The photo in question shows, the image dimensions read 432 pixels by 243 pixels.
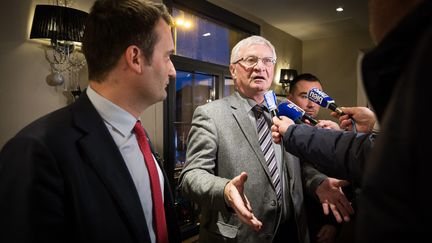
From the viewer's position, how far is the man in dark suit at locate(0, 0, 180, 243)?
0.71 m

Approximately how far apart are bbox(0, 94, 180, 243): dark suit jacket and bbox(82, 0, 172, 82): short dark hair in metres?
0.16

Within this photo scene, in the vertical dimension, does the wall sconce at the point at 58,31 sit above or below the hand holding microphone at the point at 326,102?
above

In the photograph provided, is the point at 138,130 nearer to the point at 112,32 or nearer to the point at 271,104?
the point at 112,32

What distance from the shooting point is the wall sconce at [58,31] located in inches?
80.5

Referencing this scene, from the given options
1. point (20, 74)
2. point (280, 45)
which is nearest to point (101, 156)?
point (20, 74)

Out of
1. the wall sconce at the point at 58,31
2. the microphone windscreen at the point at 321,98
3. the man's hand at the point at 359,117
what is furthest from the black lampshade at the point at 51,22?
the man's hand at the point at 359,117

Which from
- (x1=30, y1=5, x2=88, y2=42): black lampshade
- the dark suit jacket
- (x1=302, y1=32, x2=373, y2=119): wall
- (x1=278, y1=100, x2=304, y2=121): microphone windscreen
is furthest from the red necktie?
(x1=302, y1=32, x2=373, y2=119): wall

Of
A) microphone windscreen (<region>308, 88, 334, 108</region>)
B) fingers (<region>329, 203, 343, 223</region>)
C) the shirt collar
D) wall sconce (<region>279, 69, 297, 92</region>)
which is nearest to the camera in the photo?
the shirt collar

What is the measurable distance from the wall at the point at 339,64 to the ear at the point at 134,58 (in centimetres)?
524

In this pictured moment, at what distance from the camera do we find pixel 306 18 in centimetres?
467

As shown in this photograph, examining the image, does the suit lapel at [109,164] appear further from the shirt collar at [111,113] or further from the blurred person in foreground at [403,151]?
the blurred person in foreground at [403,151]

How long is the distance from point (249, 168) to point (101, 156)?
74 cm

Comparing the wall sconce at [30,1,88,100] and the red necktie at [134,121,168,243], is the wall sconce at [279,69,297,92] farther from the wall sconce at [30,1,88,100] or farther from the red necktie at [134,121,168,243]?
the red necktie at [134,121,168,243]

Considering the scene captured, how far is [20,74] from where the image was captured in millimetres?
2129
